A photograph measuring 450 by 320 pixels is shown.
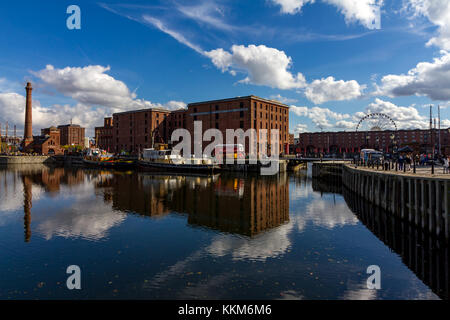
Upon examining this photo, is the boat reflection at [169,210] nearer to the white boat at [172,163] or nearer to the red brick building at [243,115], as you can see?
the white boat at [172,163]

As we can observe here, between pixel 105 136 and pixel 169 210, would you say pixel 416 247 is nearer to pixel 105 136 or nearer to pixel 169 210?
pixel 169 210

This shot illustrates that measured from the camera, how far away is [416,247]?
52.6 feet

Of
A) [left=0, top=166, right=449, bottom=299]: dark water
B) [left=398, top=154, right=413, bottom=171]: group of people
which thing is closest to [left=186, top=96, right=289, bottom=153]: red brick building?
[left=398, top=154, right=413, bottom=171]: group of people

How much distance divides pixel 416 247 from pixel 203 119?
277 feet

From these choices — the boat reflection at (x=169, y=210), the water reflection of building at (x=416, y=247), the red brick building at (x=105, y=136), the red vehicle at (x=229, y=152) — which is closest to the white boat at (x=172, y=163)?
the red vehicle at (x=229, y=152)

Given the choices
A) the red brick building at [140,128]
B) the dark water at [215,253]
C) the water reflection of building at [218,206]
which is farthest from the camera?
the red brick building at [140,128]

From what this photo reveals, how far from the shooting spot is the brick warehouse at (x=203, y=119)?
87125 mm

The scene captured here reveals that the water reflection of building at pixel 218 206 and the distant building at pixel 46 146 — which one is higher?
the distant building at pixel 46 146

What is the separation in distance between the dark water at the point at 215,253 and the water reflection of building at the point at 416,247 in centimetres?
5

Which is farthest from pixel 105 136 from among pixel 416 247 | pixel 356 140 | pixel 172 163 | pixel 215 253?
pixel 416 247

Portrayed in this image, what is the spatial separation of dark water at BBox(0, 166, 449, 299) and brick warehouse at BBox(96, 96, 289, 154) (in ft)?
205

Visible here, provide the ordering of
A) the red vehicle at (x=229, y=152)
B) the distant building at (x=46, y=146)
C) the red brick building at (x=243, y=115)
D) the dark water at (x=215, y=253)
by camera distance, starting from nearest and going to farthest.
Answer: the dark water at (x=215, y=253), the red vehicle at (x=229, y=152), the red brick building at (x=243, y=115), the distant building at (x=46, y=146)

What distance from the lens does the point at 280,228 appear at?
797 inches
